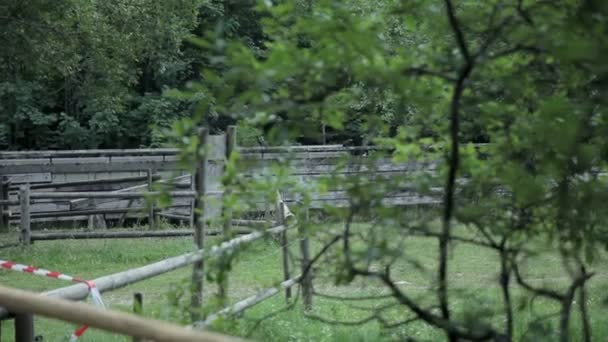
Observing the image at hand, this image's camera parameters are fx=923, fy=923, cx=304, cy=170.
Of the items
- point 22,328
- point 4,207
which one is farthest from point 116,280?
point 4,207

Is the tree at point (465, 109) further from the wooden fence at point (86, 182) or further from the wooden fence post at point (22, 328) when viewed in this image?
the wooden fence at point (86, 182)

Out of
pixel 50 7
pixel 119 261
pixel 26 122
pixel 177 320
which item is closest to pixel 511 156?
pixel 177 320

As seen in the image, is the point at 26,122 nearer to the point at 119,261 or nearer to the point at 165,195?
the point at 119,261

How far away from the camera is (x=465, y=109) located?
2.76 metres

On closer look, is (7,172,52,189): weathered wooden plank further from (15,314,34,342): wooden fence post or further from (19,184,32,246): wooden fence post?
(15,314,34,342): wooden fence post

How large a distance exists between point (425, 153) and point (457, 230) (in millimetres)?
384

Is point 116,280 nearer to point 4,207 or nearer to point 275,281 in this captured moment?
point 275,281

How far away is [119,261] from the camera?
12977mm

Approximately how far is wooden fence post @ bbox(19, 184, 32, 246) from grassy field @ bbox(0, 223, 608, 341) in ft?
0.86

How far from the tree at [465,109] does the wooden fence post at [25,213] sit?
38.8ft

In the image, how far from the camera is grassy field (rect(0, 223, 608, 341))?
3334 mm

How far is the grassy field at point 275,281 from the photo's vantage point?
131 inches

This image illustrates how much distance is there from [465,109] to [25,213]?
12.4 metres

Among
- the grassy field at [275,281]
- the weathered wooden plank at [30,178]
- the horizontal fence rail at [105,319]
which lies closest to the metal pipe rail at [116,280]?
the grassy field at [275,281]
